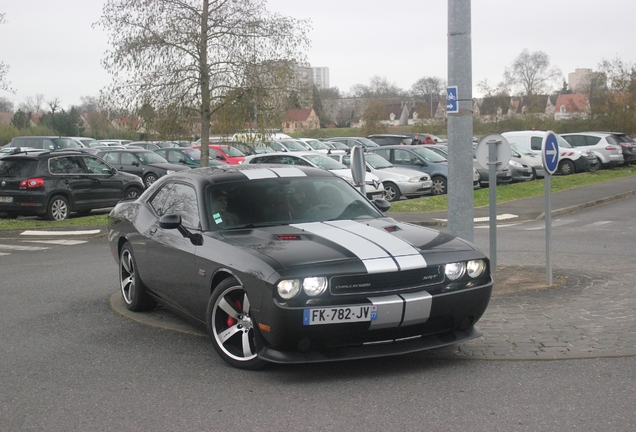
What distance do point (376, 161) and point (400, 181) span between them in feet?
5.62

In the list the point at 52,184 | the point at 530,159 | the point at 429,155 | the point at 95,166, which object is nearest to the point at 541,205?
the point at 429,155

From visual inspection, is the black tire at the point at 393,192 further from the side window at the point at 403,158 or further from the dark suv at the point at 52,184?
the dark suv at the point at 52,184

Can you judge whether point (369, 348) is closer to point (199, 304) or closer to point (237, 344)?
point (237, 344)

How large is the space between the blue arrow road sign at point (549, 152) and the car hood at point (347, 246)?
2646mm

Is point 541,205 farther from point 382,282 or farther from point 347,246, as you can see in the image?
point 382,282

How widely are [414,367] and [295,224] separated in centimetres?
162

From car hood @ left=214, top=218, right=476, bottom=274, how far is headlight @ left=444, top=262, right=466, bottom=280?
0.07m

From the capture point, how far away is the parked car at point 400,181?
80.0 feet

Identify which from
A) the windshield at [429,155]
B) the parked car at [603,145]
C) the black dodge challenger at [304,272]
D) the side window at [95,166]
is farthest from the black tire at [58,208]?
the parked car at [603,145]

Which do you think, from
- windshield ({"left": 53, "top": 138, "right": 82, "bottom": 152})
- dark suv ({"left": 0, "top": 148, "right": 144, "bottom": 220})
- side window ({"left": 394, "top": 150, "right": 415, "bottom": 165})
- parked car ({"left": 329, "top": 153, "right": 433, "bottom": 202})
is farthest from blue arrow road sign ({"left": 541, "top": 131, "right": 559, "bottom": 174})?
windshield ({"left": 53, "top": 138, "right": 82, "bottom": 152})

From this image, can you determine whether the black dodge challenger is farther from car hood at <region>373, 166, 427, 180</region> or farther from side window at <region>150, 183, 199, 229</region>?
car hood at <region>373, 166, 427, 180</region>

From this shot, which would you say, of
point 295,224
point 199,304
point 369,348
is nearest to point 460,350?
point 369,348

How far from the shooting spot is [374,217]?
732 centimetres

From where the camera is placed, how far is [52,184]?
19156 millimetres
